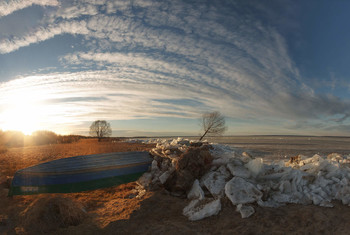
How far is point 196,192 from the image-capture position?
5.03 meters

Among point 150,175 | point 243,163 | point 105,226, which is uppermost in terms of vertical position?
point 243,163

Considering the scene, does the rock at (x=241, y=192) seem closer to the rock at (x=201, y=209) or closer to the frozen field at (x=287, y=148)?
the rock at (x=201, y=209)

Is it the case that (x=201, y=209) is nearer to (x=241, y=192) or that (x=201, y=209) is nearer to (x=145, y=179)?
(x=241, y=192)

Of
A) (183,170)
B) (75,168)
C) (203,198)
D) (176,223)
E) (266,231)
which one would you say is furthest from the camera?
(75,168)

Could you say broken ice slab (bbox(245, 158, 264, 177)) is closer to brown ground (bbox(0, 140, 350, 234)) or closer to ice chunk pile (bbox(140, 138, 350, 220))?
ice chunk pile (bbox(140, 138, 350, 220))

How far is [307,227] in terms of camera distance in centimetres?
366

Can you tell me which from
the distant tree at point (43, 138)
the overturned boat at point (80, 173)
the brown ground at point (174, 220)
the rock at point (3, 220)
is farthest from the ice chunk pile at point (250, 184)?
the distant tree at point (43, 138)

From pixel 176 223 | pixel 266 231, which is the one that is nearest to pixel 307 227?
pixel 266 231

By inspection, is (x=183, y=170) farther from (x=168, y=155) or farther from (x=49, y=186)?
(x=49, y=186)

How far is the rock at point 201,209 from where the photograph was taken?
414 centimetres

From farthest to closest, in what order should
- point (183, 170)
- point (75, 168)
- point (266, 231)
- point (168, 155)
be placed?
→ point (168, 155), point (75, 168), point (183, 170), point (266, 231)

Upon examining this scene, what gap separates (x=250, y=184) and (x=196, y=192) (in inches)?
52.9

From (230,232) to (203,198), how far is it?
1.22m

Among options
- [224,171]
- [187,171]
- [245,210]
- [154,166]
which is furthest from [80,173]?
[245,210]
